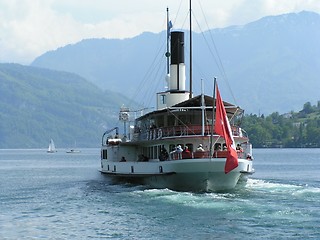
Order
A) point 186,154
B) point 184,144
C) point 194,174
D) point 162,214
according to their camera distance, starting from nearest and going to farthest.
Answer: point 162,214
point 194,174
point 186,154
point 184,144

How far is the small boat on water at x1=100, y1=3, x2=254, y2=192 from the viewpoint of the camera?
155ft

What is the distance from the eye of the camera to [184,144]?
2015 inches

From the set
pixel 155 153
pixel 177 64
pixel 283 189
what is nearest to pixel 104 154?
pixel 177 64

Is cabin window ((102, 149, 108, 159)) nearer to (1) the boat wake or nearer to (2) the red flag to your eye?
(1) the boat wake

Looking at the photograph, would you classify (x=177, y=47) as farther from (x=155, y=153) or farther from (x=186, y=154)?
(x=186, y=154)

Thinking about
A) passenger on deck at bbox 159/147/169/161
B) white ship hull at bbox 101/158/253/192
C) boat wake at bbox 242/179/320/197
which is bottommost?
boat wake at bbox 242/179/320/197

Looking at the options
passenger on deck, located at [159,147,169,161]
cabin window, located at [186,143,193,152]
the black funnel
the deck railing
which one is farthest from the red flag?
the black funnel

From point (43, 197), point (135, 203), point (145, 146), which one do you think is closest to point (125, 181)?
point (145, 146)

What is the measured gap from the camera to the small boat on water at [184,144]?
4716 centimetres

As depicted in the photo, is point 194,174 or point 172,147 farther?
point 172,147

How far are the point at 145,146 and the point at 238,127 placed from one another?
8501 millimetres

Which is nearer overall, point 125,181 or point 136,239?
point 136,239

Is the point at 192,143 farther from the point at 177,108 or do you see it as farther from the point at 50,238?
the point at 50,238

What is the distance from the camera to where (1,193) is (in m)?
57.9
